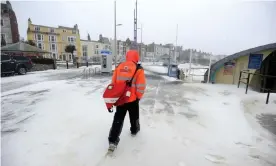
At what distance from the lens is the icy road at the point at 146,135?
2.68 metres

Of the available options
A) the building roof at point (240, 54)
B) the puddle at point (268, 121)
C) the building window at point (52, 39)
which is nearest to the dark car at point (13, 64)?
the building roof at point (240, 54)

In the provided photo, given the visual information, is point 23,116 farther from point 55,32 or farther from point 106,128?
point 55,32

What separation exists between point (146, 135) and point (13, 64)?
47.0 feet

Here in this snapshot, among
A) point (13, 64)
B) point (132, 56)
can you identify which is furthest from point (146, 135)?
point (13, 64)

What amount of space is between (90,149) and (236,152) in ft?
8.97

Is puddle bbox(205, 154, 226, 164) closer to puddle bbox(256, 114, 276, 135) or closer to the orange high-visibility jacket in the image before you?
the orange high-visibility jacket

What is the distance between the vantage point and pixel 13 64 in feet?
42.3

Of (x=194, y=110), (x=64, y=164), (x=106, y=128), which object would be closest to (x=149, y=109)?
(x=194, y=110)

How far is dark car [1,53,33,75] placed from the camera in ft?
40.4

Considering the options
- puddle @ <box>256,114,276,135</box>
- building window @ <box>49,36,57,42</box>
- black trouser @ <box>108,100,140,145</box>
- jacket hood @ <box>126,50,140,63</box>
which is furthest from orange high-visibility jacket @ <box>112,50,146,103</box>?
building window @ <box>49,36,57,42</box>

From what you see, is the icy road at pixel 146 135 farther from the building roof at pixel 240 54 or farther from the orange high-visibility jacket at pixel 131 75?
the building roof at pixel 240 54

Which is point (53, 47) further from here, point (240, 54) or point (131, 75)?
point (131, 75)

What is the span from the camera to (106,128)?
12.3ft

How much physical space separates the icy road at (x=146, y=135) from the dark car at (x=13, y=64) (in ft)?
28.9
